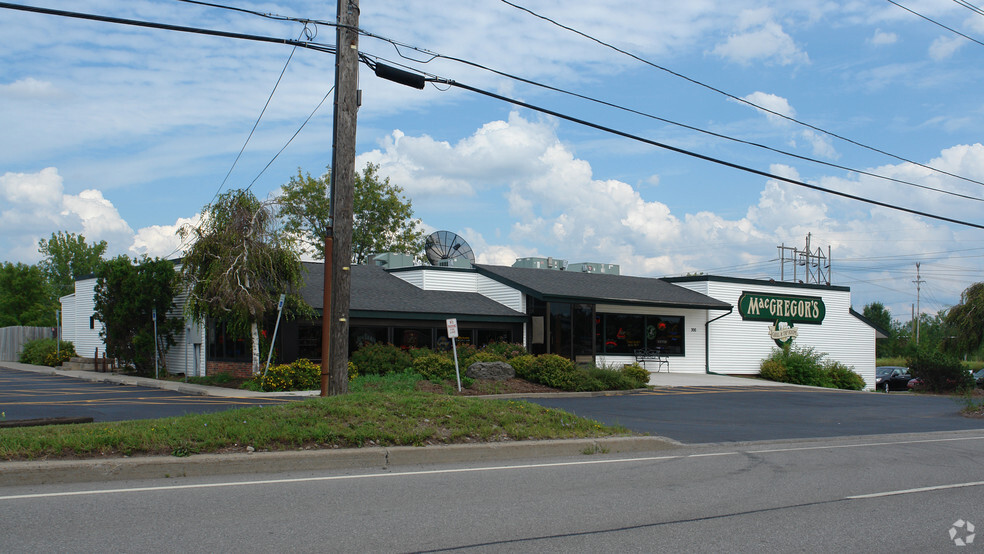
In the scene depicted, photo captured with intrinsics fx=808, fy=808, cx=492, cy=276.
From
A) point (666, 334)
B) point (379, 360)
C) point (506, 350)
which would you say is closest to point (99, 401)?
point (379, 360)

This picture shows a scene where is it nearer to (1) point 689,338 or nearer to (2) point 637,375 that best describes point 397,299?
(2) point 637,375

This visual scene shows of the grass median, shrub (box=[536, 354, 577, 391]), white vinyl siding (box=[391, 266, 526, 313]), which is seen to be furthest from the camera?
white vinyl siding (box=[391, 266, 526, 313])

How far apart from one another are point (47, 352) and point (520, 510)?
125ft

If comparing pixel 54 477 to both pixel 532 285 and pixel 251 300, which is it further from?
pixel 532 285

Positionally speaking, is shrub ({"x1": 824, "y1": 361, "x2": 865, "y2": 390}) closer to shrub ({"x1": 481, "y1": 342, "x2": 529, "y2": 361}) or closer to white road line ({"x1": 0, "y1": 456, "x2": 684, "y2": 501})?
shrub ({"x1": 481, "y1": 342, "x2": 529, "y2": 361})

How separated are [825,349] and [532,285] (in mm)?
16720

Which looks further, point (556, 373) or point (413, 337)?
point (413, 337)

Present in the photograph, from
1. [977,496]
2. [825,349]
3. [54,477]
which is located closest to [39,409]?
[54,477]

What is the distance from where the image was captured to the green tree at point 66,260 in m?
69.3

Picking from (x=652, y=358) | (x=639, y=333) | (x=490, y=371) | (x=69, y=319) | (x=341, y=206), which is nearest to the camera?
(x=341, y=206)

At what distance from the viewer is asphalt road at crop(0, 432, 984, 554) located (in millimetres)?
6305

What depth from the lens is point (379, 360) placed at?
24719 mm

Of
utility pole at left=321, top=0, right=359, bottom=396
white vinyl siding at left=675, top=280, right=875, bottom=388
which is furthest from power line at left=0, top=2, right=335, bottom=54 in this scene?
white vinyl siding at left=675, top=280, right=875, bottom=388

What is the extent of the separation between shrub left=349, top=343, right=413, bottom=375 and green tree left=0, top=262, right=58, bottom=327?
134 feet
